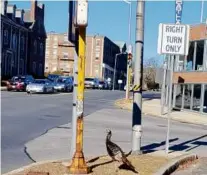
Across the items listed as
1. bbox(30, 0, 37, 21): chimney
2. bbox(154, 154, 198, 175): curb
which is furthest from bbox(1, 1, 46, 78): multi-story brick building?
bbox(154, 154, 198, 175): curb

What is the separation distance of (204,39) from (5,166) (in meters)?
28.5

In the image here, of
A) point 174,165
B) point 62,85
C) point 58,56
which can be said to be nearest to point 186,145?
point 174,165

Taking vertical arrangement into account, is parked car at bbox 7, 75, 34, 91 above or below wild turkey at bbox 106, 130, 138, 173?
above

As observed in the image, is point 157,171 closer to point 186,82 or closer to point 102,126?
point 102,126

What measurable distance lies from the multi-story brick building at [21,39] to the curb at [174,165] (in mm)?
54378

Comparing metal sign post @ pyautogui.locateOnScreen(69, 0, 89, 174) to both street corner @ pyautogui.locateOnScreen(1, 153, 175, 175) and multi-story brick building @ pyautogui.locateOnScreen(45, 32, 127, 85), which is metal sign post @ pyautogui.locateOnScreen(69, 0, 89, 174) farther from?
multi-story brick building @ pyautogui.locateOnScreen(45, 32, 127, 85)

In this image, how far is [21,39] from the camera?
7712 centimetres

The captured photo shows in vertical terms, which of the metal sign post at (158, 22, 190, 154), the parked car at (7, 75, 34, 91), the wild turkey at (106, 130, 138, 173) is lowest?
the wild turkey at (106, 130, 138, 173)

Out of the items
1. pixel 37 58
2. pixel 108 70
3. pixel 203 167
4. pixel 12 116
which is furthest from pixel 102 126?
pixel 108 70

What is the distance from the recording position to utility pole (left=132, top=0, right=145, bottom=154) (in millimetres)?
11461

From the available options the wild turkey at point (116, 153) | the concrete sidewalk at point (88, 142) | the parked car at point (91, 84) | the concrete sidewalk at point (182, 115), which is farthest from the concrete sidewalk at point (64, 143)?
the parked car at point (91, 84)

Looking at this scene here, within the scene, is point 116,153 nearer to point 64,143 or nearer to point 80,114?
point 80,114

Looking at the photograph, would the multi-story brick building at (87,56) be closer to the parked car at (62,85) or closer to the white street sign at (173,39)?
the parked car at (62,85)

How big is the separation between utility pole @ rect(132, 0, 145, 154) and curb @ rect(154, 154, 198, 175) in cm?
99
